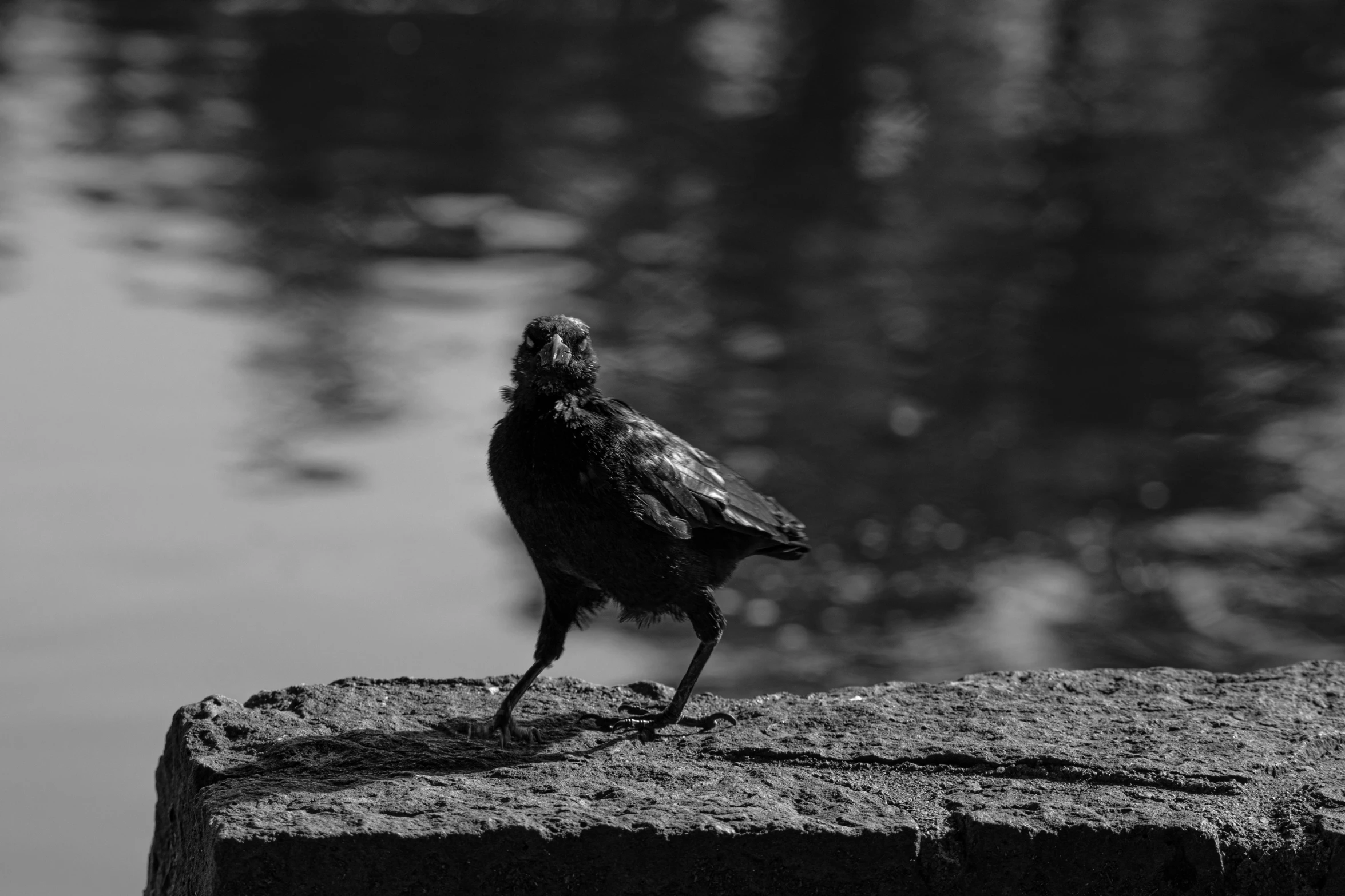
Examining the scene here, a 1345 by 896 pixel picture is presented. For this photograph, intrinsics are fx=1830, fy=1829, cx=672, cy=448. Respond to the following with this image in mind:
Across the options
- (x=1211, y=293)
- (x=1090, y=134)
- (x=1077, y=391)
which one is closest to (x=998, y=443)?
(x=1077, y=391)

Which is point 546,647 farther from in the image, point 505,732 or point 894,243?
point 894,243

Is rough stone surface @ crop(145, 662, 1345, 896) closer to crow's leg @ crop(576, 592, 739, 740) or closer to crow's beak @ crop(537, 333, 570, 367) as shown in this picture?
crow's leg @ crop(576, 592, 739, 740)

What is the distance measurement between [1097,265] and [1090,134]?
2104mm

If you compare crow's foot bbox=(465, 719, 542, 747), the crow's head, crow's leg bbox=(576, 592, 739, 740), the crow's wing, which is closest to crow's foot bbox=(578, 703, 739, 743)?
crow's leg bbox=(576, 592, 739, 740)

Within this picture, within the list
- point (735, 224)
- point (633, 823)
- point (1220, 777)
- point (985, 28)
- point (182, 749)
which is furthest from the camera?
point (985, 28)

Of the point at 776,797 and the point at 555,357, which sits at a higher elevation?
the point at 555,357

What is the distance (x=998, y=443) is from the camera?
10133mm

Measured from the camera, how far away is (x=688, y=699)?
4.39 m

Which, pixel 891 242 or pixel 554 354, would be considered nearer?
pixel 554 354

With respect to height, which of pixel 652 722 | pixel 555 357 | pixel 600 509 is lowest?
pixel 652 722

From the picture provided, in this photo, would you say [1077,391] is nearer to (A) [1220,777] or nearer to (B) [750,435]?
(B) [750,435]

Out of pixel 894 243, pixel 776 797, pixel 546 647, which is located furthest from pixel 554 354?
pixel 894 243

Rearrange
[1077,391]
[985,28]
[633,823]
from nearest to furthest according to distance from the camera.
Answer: [633,823], [1077,391], [985,28]

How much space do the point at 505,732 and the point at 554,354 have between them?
0.90 meters
